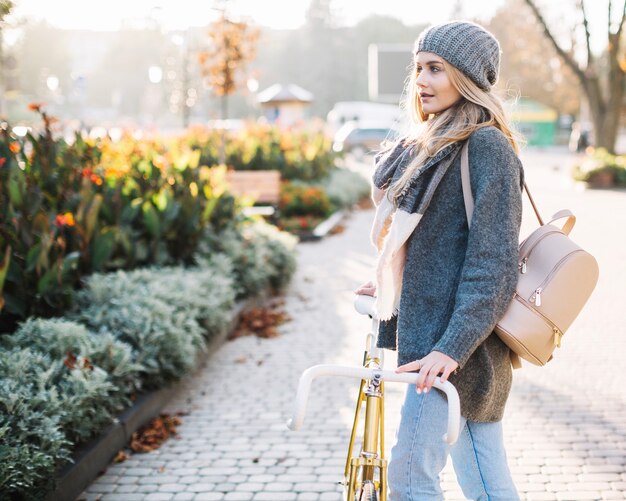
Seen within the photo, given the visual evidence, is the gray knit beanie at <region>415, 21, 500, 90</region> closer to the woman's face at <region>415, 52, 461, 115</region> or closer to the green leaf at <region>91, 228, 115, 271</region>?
the woman's face at <region>415, 52, 461, 115</region>

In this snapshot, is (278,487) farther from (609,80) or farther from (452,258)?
(609,80)

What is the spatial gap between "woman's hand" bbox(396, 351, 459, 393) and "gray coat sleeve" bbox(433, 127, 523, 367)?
0.02 m

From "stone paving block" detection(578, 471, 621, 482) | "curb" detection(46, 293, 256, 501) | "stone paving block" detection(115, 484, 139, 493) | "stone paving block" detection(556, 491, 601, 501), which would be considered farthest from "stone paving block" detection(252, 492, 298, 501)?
"stone paving block" detection(578, 471, 621, 482)

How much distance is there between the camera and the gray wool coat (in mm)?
1967

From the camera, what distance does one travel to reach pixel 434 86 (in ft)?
6.96

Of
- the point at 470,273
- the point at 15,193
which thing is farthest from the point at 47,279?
the point at 470,273

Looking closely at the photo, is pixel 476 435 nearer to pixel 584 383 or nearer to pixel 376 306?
pixel 376 306

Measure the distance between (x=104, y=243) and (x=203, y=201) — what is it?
1.93 metres

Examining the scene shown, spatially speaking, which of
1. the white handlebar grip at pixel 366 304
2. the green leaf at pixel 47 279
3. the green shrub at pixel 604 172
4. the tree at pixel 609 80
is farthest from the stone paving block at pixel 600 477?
the tree at pixel 609 80

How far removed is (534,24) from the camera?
51.1m

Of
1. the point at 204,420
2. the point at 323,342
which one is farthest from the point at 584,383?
the point at 204,420

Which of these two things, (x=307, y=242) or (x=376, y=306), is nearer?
(x=376, y=306)

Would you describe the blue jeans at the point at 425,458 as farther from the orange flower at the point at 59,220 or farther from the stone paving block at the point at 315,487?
the orange flower at the point at 59,220

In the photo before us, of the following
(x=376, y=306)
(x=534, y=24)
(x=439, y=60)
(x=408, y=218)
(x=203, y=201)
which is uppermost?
(x=534, y=24)
